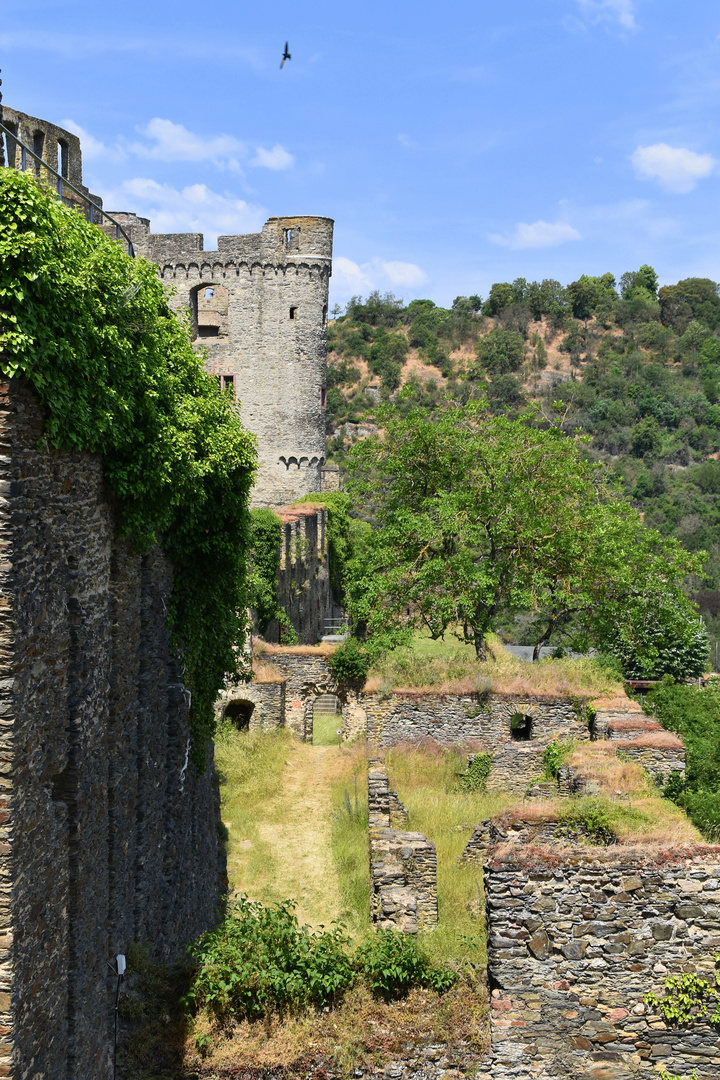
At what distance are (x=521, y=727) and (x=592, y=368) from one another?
7780 centimetres

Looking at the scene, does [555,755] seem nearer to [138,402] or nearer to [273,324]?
[138,402]

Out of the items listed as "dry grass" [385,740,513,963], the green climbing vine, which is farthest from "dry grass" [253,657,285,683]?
"dry grass" [385,740,513,963]

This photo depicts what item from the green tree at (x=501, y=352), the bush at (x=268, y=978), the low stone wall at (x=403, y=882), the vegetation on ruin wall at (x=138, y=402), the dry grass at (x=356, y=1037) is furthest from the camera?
the green tree at (x=501, y=352)

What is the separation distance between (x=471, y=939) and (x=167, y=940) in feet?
9.10

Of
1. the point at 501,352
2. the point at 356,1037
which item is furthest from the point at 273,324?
the point at 501,352

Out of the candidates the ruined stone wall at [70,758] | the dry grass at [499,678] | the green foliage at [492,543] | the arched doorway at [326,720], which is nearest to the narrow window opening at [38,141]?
the ruined stone wall at [70,758]

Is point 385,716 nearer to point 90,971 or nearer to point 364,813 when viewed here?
point 364,813

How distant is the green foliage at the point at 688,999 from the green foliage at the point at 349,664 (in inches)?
474

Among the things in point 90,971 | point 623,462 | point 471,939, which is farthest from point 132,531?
point 623,462

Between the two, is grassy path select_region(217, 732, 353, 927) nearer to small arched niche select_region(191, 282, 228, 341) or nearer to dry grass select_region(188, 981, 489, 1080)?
dry grass select_region(188, 981, 489, 1080)

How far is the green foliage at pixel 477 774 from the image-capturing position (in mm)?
14266

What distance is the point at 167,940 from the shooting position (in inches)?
306

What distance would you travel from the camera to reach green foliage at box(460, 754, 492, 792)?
14.3 m

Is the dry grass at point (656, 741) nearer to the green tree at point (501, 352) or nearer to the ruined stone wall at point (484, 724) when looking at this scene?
the ruined stone wall at point (484, 724)
